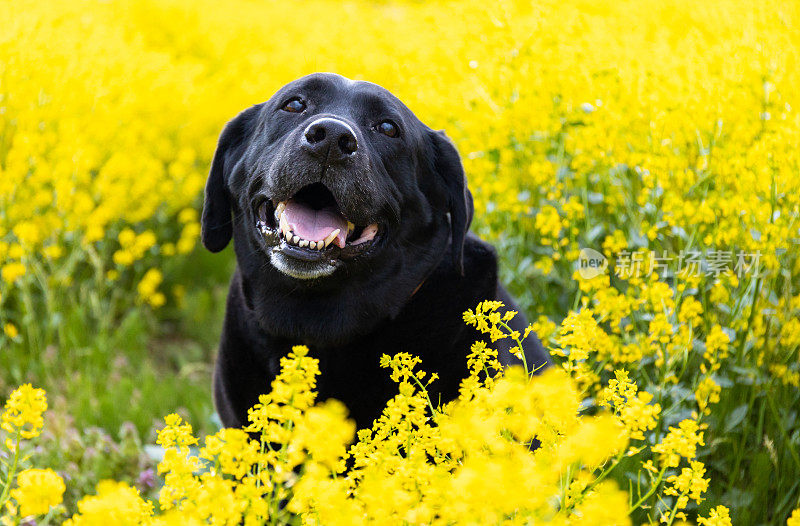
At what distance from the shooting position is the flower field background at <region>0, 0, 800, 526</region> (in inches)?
58.2

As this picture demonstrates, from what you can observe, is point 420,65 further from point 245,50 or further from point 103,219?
point 245,50

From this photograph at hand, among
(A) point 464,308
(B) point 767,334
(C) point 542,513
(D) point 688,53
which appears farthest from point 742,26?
(C) point 542,513

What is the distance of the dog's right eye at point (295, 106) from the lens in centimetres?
257

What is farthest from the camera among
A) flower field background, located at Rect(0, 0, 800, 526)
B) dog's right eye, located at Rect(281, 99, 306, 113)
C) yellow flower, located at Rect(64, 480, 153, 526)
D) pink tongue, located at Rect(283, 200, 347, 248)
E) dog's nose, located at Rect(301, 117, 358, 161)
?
dog's right eye, located at Rect(281, 99, 306, 113)

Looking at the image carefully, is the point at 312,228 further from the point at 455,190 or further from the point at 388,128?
the point at 455,190

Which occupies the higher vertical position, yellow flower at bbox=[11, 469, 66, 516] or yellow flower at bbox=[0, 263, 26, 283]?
yellow flower at bbox=[11, 469, 66, 516]

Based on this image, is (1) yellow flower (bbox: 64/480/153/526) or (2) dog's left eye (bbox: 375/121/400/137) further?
(2) dog's left eye (bbox: 375/121/400/137)

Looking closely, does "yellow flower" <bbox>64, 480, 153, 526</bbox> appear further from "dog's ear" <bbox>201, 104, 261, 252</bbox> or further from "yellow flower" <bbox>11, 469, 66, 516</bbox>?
"dog's ear" <bbox>201, 104, 261, 252</bbox>

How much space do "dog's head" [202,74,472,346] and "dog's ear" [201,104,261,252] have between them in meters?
0.01

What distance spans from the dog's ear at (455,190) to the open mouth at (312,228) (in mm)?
262

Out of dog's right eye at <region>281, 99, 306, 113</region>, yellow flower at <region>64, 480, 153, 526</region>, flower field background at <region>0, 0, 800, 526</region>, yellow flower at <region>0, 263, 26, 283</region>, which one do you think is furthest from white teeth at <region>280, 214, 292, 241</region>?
yellow flower at <region>0, 263, 26, 283</region>

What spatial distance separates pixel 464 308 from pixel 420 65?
2.30 metres

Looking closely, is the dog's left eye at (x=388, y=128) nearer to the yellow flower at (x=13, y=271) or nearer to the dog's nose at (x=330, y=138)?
the dog's nose at (x=330, y=138)

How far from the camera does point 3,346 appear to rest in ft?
11.7
